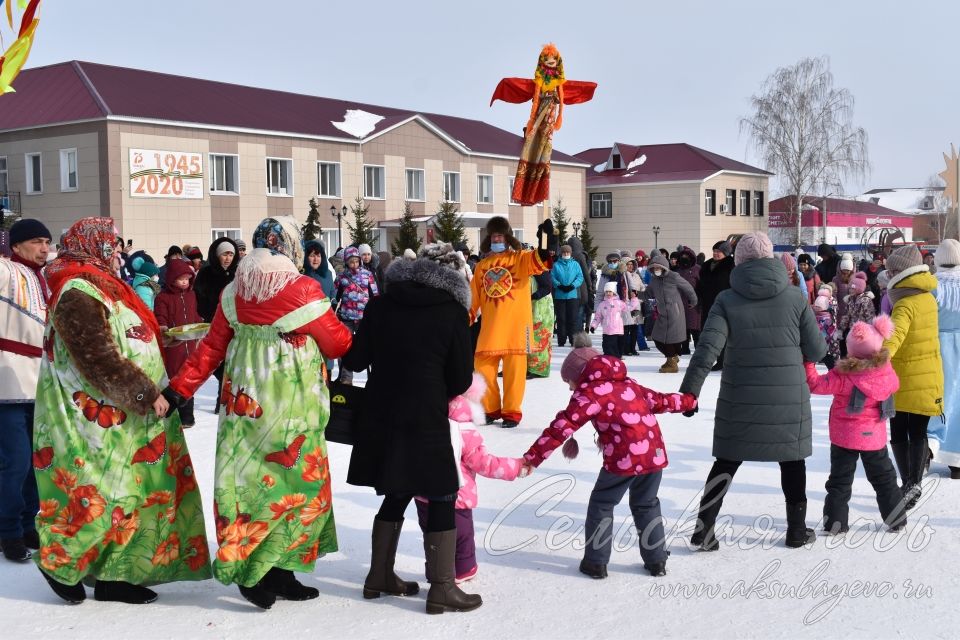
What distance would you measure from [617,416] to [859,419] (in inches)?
61.8

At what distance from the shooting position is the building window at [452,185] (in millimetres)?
39344

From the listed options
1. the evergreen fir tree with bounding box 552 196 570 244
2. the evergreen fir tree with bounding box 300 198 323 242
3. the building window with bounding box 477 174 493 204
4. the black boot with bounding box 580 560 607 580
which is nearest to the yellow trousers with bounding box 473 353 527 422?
the black boot with bounding box 580 560 607 580

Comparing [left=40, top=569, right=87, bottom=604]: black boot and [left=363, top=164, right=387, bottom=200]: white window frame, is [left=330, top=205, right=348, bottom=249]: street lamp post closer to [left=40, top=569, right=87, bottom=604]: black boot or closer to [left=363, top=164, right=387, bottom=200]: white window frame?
[left=363, top=164, right=387, bottom=200]: white window frame

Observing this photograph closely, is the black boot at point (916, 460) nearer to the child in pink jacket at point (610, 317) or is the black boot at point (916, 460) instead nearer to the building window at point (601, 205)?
the child in pink jacket at point (610, 317)

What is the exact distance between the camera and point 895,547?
514 centimetres

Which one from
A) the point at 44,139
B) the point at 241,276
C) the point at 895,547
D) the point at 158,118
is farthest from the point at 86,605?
the point at 44,139

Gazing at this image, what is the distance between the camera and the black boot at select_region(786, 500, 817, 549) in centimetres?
512

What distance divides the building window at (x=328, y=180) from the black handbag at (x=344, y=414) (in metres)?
31.0

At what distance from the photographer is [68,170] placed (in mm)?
29531

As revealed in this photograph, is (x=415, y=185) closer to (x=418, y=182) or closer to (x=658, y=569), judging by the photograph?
(x=418, y=182)

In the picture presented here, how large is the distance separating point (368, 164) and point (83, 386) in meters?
32.5

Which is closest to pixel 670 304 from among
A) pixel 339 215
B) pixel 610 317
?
pixel 610 317

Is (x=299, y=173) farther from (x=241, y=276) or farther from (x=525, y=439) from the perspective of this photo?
(x=241, y=276)

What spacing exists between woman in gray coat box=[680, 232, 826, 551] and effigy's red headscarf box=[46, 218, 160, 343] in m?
2.73
